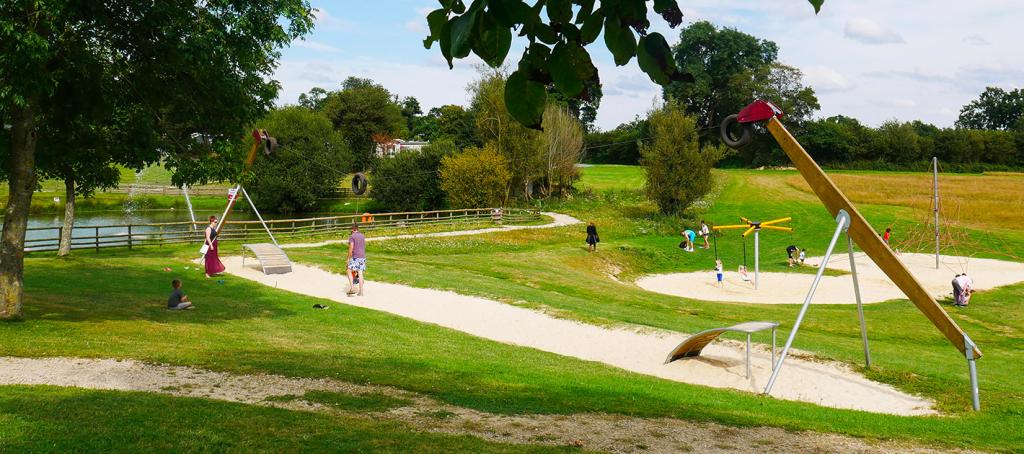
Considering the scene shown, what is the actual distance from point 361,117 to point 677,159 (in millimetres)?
57102

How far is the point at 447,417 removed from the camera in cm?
900

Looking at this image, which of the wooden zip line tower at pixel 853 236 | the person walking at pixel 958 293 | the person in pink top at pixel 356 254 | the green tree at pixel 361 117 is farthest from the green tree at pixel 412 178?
the wooden zip line tower at pixel 853 236

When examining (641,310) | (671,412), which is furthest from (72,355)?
(641,310)

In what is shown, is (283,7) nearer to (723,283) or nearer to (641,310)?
(641,310)

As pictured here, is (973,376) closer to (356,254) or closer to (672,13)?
(672,13)

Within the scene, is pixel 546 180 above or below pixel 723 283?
above

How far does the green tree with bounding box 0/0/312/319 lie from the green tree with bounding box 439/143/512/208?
149 ft

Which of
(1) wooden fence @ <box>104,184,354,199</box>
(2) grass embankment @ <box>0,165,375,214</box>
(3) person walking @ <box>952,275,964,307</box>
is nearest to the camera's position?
(3) person walking @ <box>952,275,964,307</box>

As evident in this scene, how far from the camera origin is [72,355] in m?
11.5

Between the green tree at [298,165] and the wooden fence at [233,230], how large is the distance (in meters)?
16.8

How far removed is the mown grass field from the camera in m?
9.16

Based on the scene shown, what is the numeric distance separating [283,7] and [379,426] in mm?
10171

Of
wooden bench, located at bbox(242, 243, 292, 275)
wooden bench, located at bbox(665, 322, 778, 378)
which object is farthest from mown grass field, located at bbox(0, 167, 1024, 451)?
wooden bench, located at bbox(242, 243, 292, 275)

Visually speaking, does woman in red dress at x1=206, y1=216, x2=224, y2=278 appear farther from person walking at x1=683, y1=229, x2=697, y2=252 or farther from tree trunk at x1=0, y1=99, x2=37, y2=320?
person walking at x1=683, y1=229, x2=697, y2=252
